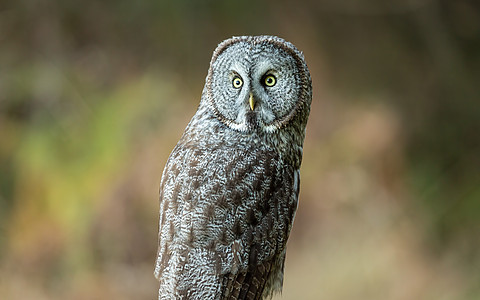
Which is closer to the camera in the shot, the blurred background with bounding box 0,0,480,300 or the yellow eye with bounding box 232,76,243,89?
the yellow eye with bounding box 232,76,243,89

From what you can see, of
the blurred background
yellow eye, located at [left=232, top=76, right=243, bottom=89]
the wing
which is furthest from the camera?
the blurred background

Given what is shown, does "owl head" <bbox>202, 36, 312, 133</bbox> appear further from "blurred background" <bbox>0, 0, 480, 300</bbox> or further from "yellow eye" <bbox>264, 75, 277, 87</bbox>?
"blurred background" <bbox>0, 0, 480, 300</bbox>

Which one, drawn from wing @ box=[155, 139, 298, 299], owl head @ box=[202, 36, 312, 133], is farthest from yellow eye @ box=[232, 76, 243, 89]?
wing @ box=[155, 139, 298, 299]

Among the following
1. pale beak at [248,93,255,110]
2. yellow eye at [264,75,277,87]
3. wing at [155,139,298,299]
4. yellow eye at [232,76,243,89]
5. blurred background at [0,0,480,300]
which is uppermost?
blurred background at [0,0,480,300]

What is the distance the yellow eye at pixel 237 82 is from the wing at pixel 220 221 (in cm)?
21

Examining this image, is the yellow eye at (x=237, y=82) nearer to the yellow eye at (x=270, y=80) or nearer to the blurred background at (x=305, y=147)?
the yellow eye at (x=270, y=80)

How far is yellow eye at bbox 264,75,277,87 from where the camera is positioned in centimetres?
186

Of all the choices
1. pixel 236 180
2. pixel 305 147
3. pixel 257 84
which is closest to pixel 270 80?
pixel 257 84

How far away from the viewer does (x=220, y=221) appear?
1.76 metres

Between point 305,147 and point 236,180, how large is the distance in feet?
7.31

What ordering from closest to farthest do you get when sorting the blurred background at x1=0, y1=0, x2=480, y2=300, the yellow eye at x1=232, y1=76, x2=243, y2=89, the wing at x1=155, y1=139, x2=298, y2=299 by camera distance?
the wing at x1=155, y1=139, x2=298, y2=299 < the yellow eye at x1=232, y1=76, x2=243, y2=89 < the blurred background at x1=0, y1=0, x2=480, y2=300
